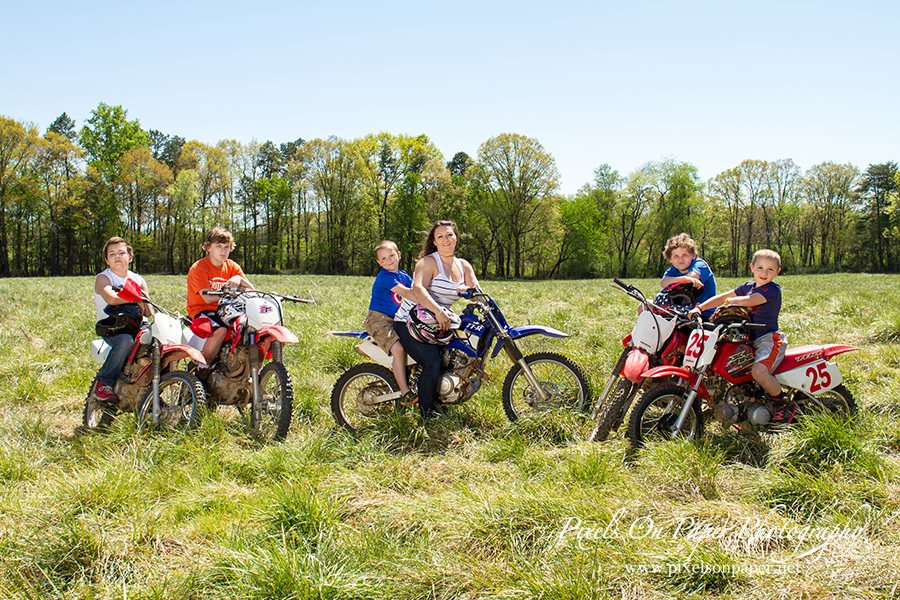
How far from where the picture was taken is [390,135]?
50812mm

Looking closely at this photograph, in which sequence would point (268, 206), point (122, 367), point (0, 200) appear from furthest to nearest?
1. point (268, 206)
2. point (0, 200)
3. point (122, 367)

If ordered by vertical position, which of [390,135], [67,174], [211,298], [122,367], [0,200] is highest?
[390,135]

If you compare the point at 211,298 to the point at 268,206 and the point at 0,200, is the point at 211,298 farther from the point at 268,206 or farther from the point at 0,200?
the point at 268,206

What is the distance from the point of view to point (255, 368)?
189 inches

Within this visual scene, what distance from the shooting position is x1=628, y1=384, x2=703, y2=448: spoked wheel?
4121 millimetres

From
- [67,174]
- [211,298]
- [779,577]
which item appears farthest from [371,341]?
[67,174]

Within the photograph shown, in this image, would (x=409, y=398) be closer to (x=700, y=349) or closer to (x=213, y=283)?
(x=213, y=283)

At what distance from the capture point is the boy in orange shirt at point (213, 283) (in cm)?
504

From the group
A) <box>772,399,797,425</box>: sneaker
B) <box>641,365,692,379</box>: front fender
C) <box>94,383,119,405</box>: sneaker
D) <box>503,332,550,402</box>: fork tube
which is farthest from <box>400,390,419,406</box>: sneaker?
<box>772,399,797,425</box>: sneaker

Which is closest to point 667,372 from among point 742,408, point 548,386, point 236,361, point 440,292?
point 742,408

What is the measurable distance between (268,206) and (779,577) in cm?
5676

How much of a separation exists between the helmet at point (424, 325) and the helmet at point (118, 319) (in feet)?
8.07

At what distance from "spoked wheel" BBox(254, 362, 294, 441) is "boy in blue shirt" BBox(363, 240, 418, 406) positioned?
Answer: 87cm

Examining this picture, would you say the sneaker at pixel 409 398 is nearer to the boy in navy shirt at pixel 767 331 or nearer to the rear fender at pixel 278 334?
the rear fender at pixel 278 334
